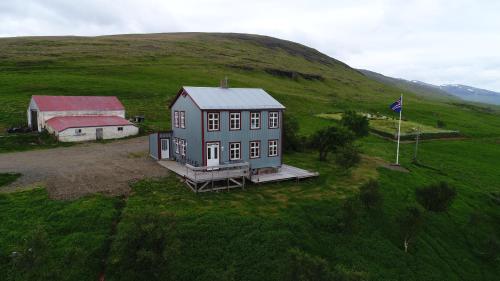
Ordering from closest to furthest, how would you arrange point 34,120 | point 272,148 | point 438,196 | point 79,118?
point 438,196
point 272,148
point 79,118
point 34,120

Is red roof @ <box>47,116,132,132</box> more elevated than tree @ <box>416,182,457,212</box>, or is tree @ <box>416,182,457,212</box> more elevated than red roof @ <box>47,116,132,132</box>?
red roof @ <box>47,116,132,132</box>

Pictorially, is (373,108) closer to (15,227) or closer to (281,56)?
(281,56)

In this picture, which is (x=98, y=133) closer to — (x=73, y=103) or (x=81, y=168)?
(x=73, y=103)

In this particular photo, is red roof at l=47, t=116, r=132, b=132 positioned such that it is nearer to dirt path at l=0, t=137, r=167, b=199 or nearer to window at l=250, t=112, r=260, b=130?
dirt path at l=0, t=137, r=167, b=199

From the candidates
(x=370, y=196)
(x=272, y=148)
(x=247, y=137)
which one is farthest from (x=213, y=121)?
(x=370, y=196)

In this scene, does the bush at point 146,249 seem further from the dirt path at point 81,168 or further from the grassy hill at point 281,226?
the dirt path at point 81,168

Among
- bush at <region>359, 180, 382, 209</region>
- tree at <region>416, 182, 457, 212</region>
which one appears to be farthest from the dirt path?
tree at <region>416, 182, 457, 212</region>

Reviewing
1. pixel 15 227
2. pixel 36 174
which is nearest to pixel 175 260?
pixel 15 227
